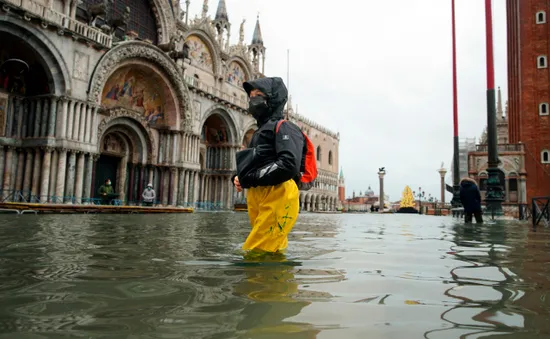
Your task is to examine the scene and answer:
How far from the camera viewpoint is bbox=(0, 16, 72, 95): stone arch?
1399 cm

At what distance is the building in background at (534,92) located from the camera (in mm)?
29531

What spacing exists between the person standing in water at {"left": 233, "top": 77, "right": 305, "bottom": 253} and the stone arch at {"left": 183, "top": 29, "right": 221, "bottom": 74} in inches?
961

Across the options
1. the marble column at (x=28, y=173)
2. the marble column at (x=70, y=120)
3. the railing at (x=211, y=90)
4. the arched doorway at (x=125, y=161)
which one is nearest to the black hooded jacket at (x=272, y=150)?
the marble column at (x=70, y=120)

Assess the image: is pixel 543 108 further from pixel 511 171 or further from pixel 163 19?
pixel 163 19

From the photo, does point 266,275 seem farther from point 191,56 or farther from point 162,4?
point 191,56

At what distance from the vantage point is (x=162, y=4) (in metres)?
23.6

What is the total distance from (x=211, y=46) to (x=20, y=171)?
15887mm

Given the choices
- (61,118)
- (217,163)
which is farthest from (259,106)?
(217,163)

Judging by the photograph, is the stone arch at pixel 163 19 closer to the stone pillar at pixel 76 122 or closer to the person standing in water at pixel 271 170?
the stone pillar at pixel 76 122

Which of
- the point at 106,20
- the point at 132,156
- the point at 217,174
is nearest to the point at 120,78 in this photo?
the point at 106,20

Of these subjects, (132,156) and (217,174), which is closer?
(132,156)

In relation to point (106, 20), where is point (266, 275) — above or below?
below

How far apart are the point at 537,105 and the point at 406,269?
33120 millimetres

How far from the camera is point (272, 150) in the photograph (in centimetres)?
340
